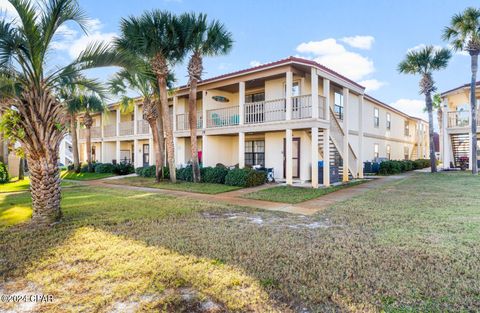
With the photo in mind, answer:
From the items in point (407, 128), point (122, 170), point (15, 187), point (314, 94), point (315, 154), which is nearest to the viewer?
Answer: point (314, 94)

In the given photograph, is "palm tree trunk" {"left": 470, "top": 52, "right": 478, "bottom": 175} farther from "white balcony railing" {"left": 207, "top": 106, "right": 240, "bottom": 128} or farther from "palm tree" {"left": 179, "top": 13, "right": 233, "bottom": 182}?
"palm tree" {"left": 179, "top": 13, "right": 233, "bottom": 182}

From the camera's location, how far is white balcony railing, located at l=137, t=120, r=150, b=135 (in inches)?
907

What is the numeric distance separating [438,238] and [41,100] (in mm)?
8888

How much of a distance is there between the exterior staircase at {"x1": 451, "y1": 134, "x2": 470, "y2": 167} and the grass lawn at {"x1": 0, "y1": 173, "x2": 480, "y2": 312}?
21.3 meters

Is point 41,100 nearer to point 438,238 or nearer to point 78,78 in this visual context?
point 78,78

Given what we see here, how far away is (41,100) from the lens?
21.8 ft

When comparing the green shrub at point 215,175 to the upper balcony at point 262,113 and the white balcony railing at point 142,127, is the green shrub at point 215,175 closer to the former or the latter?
the upper balcony at point 262,113

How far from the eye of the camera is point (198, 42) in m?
14.2

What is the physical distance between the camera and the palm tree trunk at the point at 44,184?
21.7 ft

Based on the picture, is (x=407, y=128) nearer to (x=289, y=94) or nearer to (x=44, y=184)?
(x=289, y=94)

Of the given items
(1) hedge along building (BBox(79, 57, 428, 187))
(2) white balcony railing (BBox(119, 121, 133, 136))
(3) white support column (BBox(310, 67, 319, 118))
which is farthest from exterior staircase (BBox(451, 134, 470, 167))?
(2) white balcony railing (BBox(119, 121, 133, 136))

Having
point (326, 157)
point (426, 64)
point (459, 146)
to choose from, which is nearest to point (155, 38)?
point (326, 157)

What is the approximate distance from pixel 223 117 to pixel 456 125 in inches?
754

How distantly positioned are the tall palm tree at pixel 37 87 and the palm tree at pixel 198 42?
7.44 metres
